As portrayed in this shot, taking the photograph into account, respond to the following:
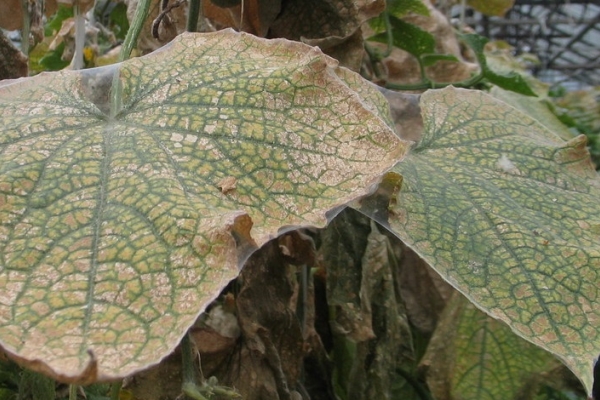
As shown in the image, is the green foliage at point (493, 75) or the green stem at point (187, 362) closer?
the green stem at point (187, 362)

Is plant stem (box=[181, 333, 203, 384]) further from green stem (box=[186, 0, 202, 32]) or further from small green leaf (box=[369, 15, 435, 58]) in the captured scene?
small green leaf (box=[369, 15, 435, 58])

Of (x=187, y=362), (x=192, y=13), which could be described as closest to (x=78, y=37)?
(x=192, y=13)

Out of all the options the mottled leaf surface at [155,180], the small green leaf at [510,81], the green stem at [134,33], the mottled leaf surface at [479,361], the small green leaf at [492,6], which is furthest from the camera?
the small green leaf at [492,6]

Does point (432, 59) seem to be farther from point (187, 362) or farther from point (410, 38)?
point (187, 362)

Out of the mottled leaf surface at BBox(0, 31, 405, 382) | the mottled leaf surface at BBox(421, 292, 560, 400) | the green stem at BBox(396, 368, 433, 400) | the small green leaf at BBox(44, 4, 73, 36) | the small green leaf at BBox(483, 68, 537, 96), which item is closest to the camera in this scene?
the mottled leaf surface at BBox(0, 31, 405, 382)

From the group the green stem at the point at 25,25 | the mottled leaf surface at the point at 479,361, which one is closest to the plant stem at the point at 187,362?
the mottled leaf surface at the point at 479,361

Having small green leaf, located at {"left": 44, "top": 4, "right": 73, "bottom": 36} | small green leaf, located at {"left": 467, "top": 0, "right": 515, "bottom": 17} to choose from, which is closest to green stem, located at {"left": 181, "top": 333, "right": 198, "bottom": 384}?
small green leaf, located at {"left": 44, "top": 4, "right": 73, "bottom": 36}

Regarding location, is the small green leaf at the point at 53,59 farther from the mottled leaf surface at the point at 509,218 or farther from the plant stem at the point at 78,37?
the mottled leaf surface at the point at 509,218

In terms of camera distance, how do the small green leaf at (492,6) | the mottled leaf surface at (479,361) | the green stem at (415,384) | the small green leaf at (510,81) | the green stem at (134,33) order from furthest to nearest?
the small green leaf at (492,6), the small green leaf at (510,81), the green stem at (415,384), the mottled leaf surface at (479,361), the green stem at (134,33)
